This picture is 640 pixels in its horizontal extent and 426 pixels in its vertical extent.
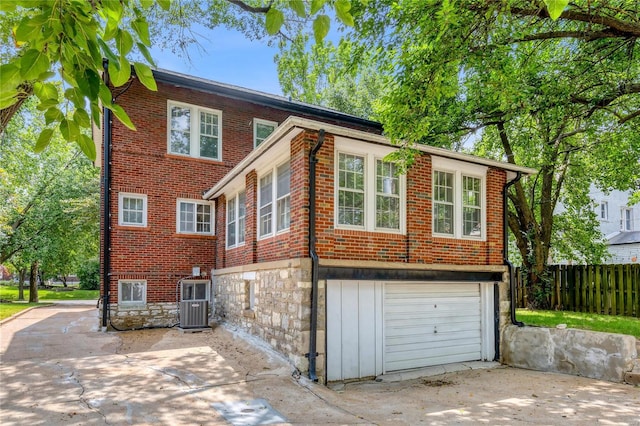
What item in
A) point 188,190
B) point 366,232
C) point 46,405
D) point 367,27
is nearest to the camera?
point 46,405

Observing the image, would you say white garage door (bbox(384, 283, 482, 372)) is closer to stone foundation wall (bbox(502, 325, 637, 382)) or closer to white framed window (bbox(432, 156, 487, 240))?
stone foundation wall (bbox(502, 325, 637, 382))

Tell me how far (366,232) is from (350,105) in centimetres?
2181

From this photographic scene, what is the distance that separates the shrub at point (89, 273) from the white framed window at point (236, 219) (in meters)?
26.0

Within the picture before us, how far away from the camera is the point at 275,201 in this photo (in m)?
8.90

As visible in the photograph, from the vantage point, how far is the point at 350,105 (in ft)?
94.2

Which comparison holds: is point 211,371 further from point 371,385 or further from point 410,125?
point 410,125

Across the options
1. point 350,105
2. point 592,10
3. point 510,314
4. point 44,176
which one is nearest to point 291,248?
point 510,314

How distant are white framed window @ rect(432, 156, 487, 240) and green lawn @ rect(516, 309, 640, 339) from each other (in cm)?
322

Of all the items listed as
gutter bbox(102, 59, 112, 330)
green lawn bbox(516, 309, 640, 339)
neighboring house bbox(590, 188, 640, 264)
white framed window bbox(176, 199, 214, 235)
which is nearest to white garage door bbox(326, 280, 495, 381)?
green lawn bbox(516, 309, 640, 339)

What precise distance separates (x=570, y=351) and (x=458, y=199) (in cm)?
378

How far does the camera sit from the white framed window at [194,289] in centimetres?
1280

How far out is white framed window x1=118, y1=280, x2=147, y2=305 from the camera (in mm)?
11969

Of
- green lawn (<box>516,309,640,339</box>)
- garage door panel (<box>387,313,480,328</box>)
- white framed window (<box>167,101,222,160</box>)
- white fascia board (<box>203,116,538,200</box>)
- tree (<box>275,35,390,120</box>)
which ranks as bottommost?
green lawn (<box>516,309,640,339</box>)

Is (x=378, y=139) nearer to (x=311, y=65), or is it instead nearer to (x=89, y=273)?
(x=311, y=65)
